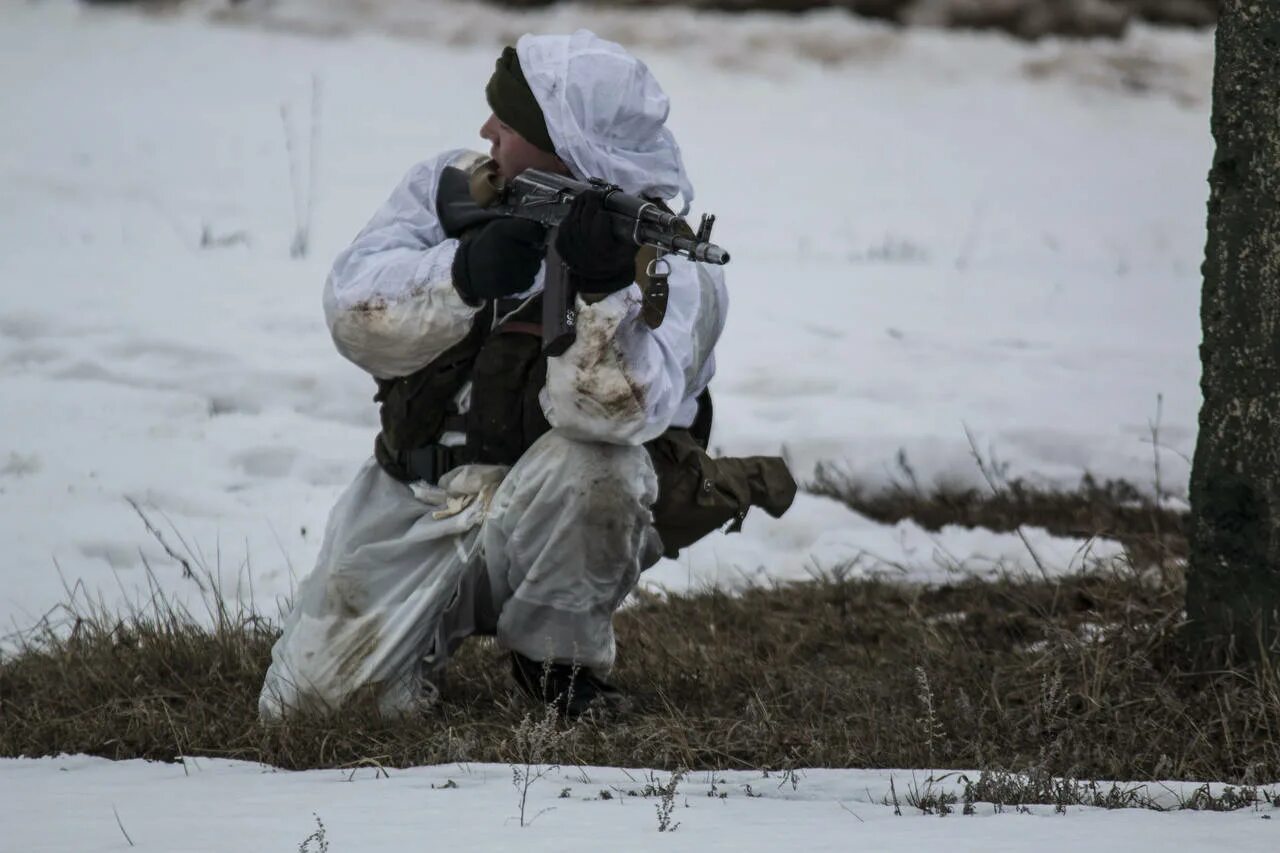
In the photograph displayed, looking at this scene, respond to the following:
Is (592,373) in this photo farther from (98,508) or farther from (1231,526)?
(98,508)

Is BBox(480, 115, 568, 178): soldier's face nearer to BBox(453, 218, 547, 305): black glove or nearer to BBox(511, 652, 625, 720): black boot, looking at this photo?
BBox(453, 218, 547, 305): black glove

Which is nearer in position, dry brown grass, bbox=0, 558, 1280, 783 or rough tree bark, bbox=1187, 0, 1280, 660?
dry brown grass, bbox=0, 558, 1280, 783

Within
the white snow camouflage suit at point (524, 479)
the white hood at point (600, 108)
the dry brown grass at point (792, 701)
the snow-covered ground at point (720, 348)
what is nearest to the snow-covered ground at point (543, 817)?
the snow-covered ground at point (720, 348)

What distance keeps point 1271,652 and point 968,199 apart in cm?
732

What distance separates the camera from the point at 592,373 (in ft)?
11.2

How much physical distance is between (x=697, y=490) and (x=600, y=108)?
2.59 feet

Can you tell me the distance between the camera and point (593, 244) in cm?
329

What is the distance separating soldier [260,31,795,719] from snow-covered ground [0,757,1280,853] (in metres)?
0.41

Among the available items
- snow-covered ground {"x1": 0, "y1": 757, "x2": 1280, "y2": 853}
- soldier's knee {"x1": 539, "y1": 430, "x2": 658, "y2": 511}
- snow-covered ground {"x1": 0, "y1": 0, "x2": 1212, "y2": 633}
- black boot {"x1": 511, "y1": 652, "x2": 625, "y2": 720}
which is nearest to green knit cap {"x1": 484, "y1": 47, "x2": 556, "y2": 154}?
soldier's knee {"x1": 539, "y1": 430, "x2": 658, "y2": 511}

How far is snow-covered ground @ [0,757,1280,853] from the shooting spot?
2658 mm

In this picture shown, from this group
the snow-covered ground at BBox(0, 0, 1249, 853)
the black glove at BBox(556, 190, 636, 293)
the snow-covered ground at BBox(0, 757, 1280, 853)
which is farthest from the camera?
the black glove at BBox(556, 190, 636, 293)

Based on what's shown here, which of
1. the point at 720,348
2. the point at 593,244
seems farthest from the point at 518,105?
the point at 720,348

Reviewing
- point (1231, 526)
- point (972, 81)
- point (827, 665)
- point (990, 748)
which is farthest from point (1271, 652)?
point (972, 81)

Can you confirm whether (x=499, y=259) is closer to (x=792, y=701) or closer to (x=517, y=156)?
(x=517, y=156)
